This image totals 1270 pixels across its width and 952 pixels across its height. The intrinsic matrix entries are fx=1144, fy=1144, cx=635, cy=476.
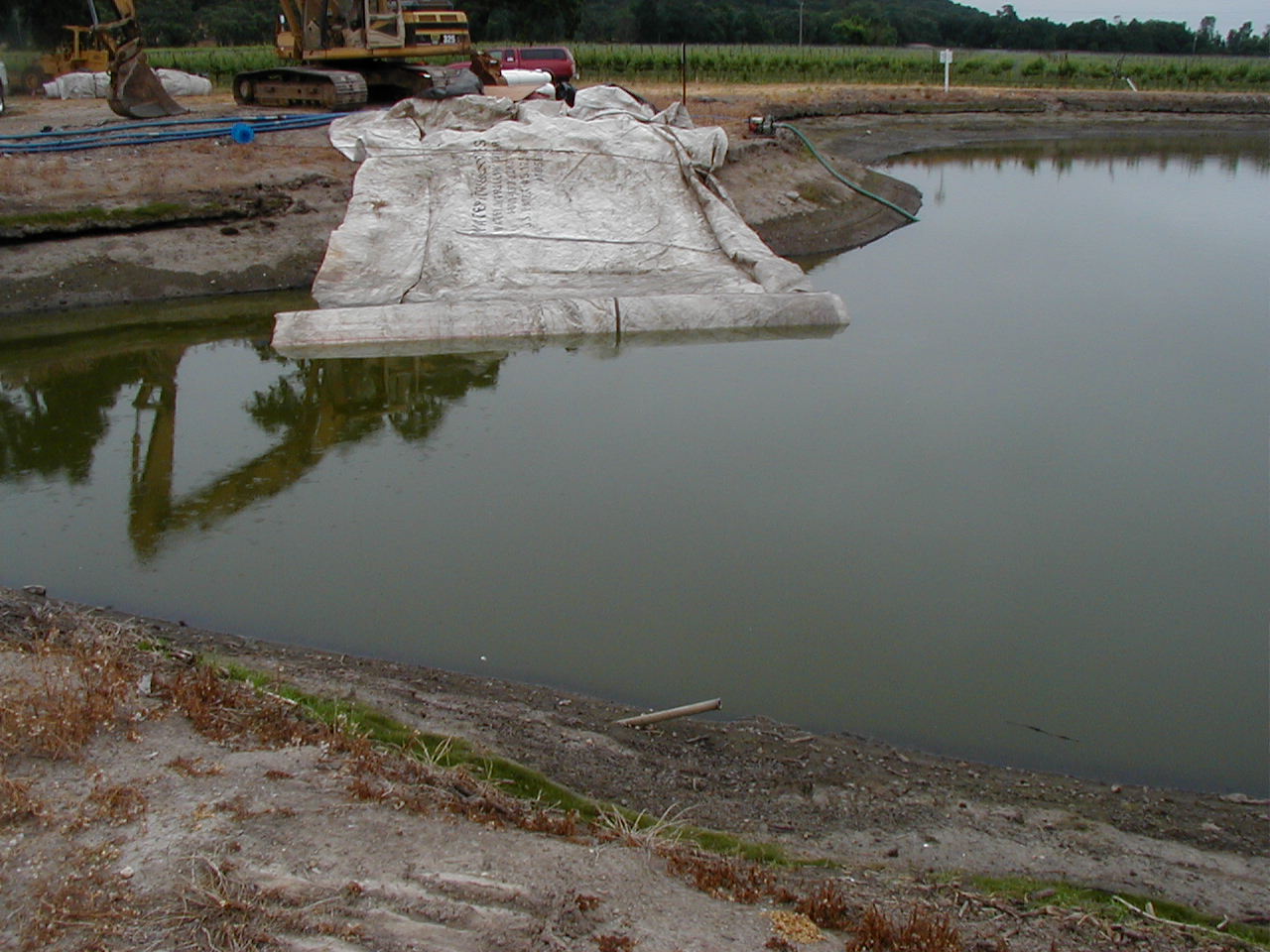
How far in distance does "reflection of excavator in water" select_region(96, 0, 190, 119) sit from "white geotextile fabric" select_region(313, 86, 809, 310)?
3.03 m

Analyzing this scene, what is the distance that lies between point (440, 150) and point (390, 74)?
4.80 metres

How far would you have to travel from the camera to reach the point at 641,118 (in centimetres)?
1427

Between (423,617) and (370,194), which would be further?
(370,194)

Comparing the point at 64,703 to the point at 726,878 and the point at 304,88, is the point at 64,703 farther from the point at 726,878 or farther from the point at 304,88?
the point at 304,88

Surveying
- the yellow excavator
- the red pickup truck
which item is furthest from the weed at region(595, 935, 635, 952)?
the red pickup truck

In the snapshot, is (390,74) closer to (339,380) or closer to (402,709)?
(339,380)

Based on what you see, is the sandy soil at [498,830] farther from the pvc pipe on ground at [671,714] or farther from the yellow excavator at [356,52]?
the yellow excavator at [356,52]

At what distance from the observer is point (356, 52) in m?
15.9

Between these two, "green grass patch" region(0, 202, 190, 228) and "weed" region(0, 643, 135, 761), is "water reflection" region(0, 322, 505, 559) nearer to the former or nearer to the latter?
"green grass patch" region(0, 202, 190, 228)

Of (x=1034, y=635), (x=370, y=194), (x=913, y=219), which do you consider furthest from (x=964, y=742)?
(x=913, y=219)

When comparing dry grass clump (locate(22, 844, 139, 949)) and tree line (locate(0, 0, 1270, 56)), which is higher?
tree line (locate(0, 0, 1270, 56))

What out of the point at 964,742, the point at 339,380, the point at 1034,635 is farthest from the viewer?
the point at 339,380

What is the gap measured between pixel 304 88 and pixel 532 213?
6.01 m

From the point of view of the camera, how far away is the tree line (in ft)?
129
